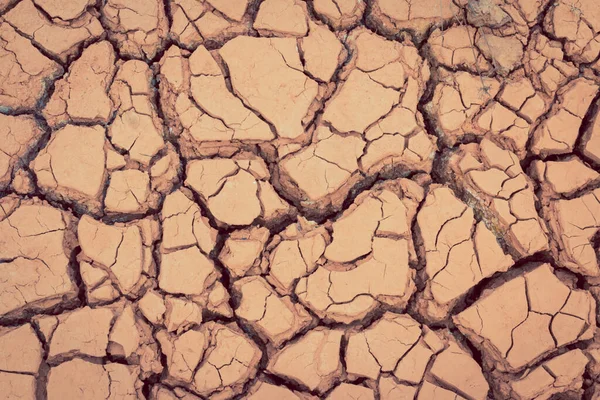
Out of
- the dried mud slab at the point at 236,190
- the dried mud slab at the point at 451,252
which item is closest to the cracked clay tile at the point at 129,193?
the dried mud slab at the point at 236,190

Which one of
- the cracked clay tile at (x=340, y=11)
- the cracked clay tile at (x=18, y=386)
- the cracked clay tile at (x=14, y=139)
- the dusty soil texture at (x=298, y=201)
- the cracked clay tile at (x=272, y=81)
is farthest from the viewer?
the cracked clay tile at (x=340, y=11)

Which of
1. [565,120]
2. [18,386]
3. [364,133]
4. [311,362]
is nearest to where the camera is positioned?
[18,386]

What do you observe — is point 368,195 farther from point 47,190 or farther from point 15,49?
point 15,49

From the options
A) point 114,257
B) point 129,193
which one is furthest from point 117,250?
point 129,193

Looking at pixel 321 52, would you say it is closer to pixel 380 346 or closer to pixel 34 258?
pixel 380 346

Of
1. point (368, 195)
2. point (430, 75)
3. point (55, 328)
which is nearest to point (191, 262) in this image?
point (55, 328)

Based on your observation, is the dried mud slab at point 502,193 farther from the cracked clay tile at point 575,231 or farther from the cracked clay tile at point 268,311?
the cracked clay tile at point 268,311

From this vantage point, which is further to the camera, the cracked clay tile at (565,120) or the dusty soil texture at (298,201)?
the cracked clay tile at (565,120)
